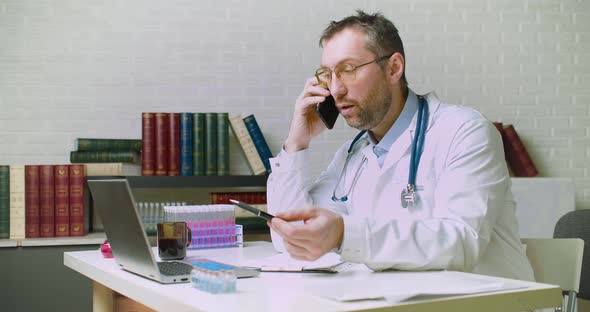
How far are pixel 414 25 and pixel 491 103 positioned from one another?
73 cm

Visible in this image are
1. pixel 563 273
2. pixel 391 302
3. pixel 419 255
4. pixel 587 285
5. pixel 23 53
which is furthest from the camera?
pixel 23 53

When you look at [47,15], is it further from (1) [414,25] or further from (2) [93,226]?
(1) [414,25]

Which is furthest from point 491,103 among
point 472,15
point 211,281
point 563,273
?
point 211,281

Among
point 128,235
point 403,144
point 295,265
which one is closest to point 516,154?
point 403,144

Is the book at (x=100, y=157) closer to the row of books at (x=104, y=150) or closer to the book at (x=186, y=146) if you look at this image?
the row of books at (x=104, y=150)

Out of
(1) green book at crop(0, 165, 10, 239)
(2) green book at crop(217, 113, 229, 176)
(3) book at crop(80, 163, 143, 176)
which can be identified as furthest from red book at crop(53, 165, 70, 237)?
(2) green book at crop(217, 113, 229, 176)

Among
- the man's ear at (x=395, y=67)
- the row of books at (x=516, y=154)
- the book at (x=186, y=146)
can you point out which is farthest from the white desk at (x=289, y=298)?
the row of books at (x=516, y=154)

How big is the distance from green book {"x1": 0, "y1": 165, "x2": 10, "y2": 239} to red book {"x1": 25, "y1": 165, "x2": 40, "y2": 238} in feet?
0.29

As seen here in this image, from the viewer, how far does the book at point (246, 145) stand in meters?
3.92

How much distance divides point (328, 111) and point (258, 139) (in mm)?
1710

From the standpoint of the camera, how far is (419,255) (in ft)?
5.01

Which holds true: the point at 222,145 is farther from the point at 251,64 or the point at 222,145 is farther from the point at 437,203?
the point at 437,203

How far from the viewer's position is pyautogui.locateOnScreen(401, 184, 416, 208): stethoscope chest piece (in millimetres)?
1827

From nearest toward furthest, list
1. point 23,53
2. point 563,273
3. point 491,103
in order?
point 563,273 < point 23,53 < point 491,103
